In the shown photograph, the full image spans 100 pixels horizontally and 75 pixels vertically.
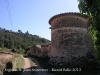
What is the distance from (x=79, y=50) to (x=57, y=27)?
438 centimetres

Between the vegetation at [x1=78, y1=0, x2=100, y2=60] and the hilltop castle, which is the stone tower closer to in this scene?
the hilltop castle

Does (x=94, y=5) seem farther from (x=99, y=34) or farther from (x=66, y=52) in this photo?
(x=66, y=52)

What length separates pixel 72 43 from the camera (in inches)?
A: 708

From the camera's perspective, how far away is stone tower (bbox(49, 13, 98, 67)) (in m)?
17.9

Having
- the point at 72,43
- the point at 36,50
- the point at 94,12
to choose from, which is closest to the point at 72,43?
the point at 72,43

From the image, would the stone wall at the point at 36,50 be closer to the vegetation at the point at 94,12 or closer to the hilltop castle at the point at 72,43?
the hilltop castle at the point at 72,43

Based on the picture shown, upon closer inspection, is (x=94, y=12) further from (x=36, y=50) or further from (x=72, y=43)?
(x=36, y=50)

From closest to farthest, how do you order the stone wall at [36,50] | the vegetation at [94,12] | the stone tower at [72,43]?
1. the vegetation at [94,12]
2. the stone tower at [72,43]
3. the stone wall at [36,50]

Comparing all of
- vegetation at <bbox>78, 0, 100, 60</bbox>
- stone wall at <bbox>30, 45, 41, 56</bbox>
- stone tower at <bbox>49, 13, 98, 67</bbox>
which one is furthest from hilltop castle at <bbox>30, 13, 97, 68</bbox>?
stone wall at <bbox>30, 45, 41, 56</bbox>

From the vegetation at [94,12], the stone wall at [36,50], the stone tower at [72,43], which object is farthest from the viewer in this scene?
the stone wall at [36,50]

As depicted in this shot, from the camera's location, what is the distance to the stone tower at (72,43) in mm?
17875

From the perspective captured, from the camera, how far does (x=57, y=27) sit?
19.5m

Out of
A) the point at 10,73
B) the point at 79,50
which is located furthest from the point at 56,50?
the point at 10,73

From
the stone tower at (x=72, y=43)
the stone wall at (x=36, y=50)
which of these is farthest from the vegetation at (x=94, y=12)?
the stone wall at (x=36, y=50)
